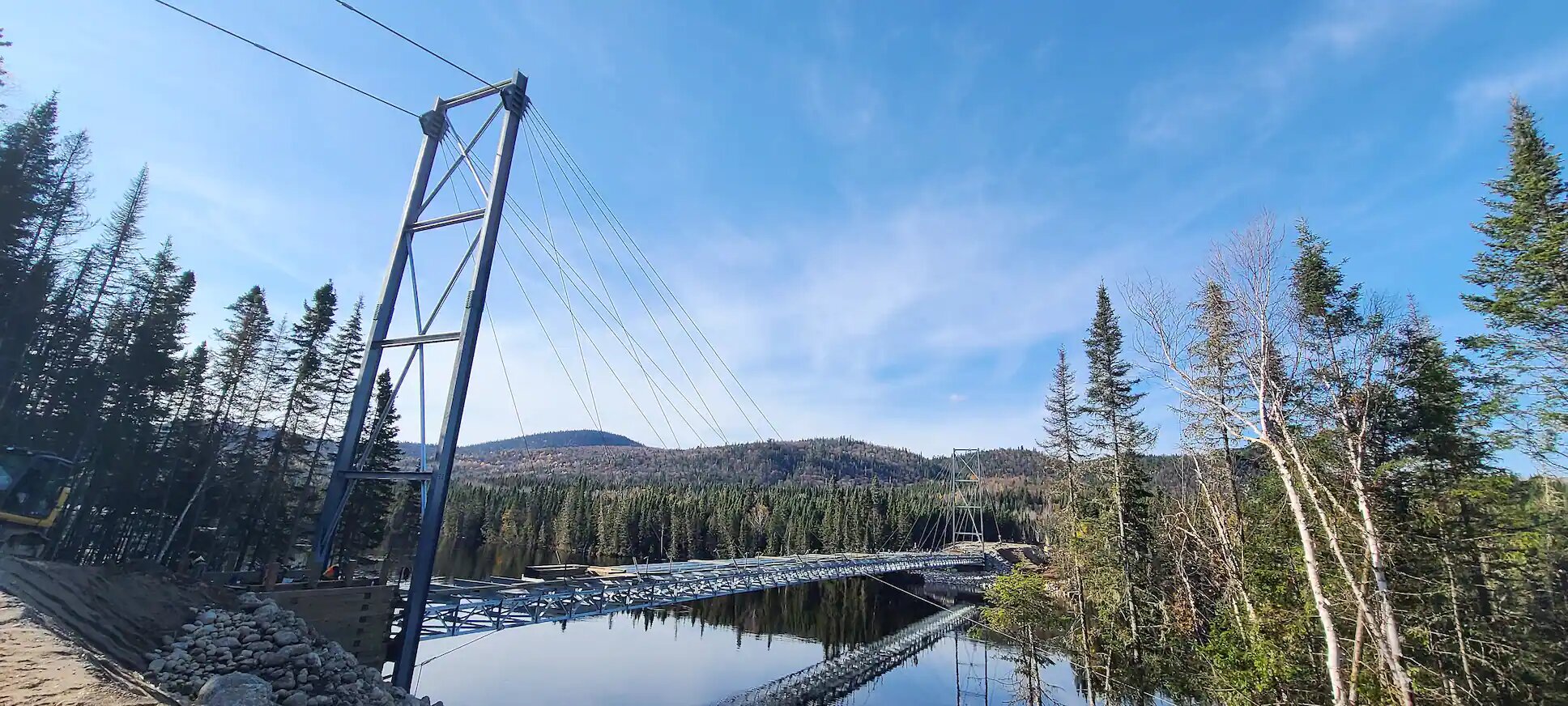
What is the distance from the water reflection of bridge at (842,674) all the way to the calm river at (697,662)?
1.55ft

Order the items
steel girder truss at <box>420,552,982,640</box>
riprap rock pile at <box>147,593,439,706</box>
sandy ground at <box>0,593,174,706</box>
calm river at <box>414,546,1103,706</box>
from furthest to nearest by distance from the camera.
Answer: calm river at <box>414,546,1103,706</box>, steel girder truss at <box>420,552,982,640</box>, riprap rock pile at <box>147,593,439,706</box>, sandy ground at <box>0,593,174,706</box>

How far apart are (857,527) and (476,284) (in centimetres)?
5938

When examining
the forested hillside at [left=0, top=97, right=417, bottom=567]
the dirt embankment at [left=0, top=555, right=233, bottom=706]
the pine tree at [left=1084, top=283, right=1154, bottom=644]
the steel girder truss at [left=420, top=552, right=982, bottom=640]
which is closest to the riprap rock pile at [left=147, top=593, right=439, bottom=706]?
the dirt embankment at [left=0, top=555, right=233, bottom=706]

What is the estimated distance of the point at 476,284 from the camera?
1137 cm

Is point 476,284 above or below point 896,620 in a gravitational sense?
above

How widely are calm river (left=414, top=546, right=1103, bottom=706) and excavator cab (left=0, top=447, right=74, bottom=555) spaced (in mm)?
10801

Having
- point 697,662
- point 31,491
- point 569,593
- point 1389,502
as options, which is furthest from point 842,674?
point 31,491

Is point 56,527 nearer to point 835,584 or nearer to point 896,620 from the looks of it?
point 896,620

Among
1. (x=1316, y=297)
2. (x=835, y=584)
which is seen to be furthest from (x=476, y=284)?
(x=835, y=584)

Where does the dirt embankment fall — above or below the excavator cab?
below

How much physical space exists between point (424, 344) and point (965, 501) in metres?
57.5

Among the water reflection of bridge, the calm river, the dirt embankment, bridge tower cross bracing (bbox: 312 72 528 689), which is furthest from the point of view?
the calm river

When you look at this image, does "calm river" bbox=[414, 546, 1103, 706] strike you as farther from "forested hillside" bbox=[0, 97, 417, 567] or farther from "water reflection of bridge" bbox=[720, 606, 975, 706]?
"forested hillside" bbox=[0, 97, 417, 567]

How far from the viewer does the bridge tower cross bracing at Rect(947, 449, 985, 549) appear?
185ft
